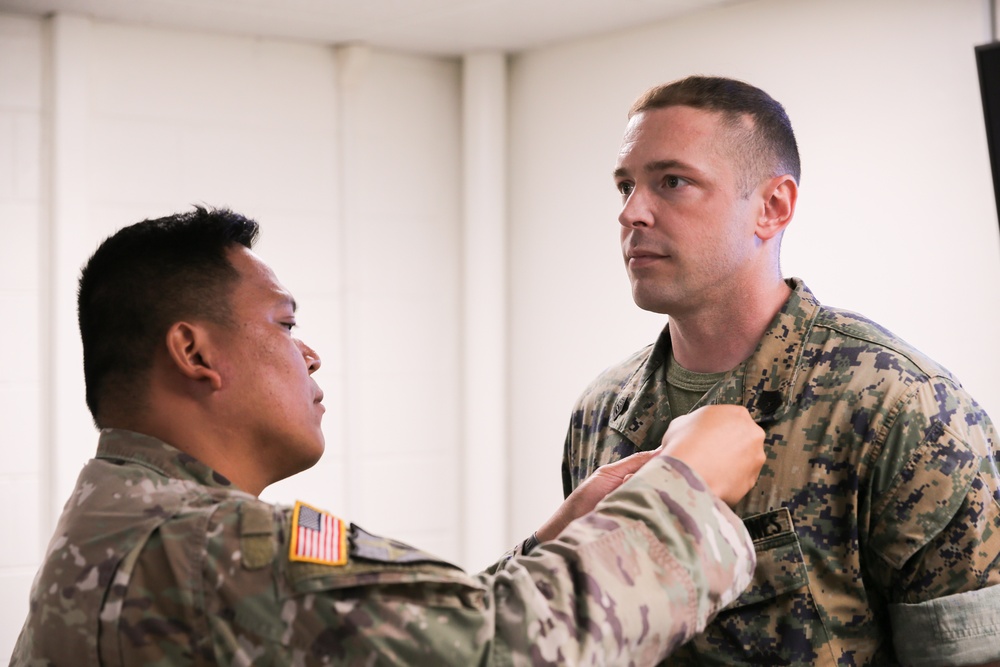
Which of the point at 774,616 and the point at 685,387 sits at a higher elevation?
the point at 685,387

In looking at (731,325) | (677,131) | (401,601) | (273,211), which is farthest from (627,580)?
(273,211)

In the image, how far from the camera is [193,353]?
139 cm

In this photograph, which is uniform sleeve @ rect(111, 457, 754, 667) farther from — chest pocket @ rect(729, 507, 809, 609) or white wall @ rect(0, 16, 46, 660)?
white wall @ rect(0, 16, 46, 660)

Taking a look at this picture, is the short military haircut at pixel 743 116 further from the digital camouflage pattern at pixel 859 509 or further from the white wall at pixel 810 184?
the white wall at pixel 810 184

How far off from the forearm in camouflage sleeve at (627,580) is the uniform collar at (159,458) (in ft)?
1.35

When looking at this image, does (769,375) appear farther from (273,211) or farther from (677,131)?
(273,211)

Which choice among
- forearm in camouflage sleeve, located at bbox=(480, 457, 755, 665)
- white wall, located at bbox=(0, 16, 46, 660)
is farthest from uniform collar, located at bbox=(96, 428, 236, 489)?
white wall, located at bbox=(0, 16, 46, 660)

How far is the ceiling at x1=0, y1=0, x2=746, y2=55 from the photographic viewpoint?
142 inches

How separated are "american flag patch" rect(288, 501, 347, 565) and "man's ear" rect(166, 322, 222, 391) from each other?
28 cm

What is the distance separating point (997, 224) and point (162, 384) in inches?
94.4

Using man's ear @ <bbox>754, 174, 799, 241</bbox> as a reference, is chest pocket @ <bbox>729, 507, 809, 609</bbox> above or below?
below

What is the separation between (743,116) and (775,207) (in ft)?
0.59

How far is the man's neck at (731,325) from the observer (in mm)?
1891

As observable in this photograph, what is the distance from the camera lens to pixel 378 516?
14.0 feet
